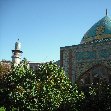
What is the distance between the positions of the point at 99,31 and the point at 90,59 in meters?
3.25

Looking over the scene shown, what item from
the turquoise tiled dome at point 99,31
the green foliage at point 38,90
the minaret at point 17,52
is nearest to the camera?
the green foliage at point 38,90

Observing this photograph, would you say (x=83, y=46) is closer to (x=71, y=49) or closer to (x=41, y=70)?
(x=71, y=49)

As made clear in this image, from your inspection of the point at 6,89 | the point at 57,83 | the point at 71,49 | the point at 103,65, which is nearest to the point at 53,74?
the point at 57,83

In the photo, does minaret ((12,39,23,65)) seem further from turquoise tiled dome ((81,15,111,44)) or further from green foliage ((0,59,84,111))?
green foliage ((0,59,84,111))

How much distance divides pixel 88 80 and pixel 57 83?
17.2ft

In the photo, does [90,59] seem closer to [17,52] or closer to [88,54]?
[88,54]

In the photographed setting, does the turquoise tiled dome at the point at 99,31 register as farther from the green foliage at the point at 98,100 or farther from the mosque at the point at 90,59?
the green foliage at the point at 98,100

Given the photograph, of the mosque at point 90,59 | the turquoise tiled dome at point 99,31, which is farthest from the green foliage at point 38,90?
the turquoise tiled dome at point 99,31

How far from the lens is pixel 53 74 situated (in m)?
13.9

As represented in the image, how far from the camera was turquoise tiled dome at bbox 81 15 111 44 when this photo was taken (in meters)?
20.4

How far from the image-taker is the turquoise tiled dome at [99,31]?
20.4 meters

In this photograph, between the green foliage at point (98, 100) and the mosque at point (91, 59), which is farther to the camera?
the mosque at point (91, 59)

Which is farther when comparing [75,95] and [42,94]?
[75,95]

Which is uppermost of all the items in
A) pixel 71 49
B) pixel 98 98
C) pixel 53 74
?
pixel 71 49
